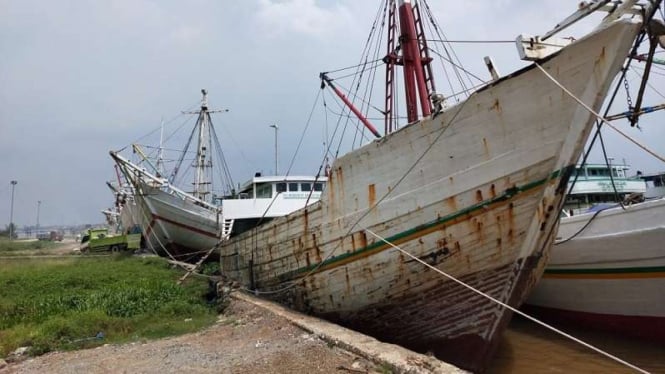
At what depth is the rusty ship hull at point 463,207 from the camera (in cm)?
531

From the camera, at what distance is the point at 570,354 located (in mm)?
7160

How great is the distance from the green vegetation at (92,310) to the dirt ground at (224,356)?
73cm

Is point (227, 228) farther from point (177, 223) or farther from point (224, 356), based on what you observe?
point (224, 356)

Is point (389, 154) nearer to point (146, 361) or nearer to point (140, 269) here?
point (146, 361)

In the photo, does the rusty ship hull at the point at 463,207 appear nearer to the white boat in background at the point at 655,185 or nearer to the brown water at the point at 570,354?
the brown water at the point at 570,354

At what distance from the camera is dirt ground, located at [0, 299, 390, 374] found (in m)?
5.39

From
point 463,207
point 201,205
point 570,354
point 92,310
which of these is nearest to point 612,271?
point 570,354

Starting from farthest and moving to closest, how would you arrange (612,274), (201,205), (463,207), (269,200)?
(201,205) < (269,200) < (612,274) < (463,207)

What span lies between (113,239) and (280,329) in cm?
2803

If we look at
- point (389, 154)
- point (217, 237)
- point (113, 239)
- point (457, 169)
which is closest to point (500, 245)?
point (457, 169)

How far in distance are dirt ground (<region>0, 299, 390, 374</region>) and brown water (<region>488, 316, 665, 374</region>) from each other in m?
2.66

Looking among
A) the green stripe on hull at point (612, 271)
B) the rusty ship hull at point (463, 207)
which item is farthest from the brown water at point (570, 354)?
the rusty ship hull at point (463, 207)

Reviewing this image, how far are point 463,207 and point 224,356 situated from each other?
13.2 ft

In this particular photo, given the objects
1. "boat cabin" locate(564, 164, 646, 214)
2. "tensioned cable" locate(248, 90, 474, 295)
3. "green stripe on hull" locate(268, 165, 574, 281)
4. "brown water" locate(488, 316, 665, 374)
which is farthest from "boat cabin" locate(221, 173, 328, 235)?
"boat cabin" locate(564, 164, 646, 214)
